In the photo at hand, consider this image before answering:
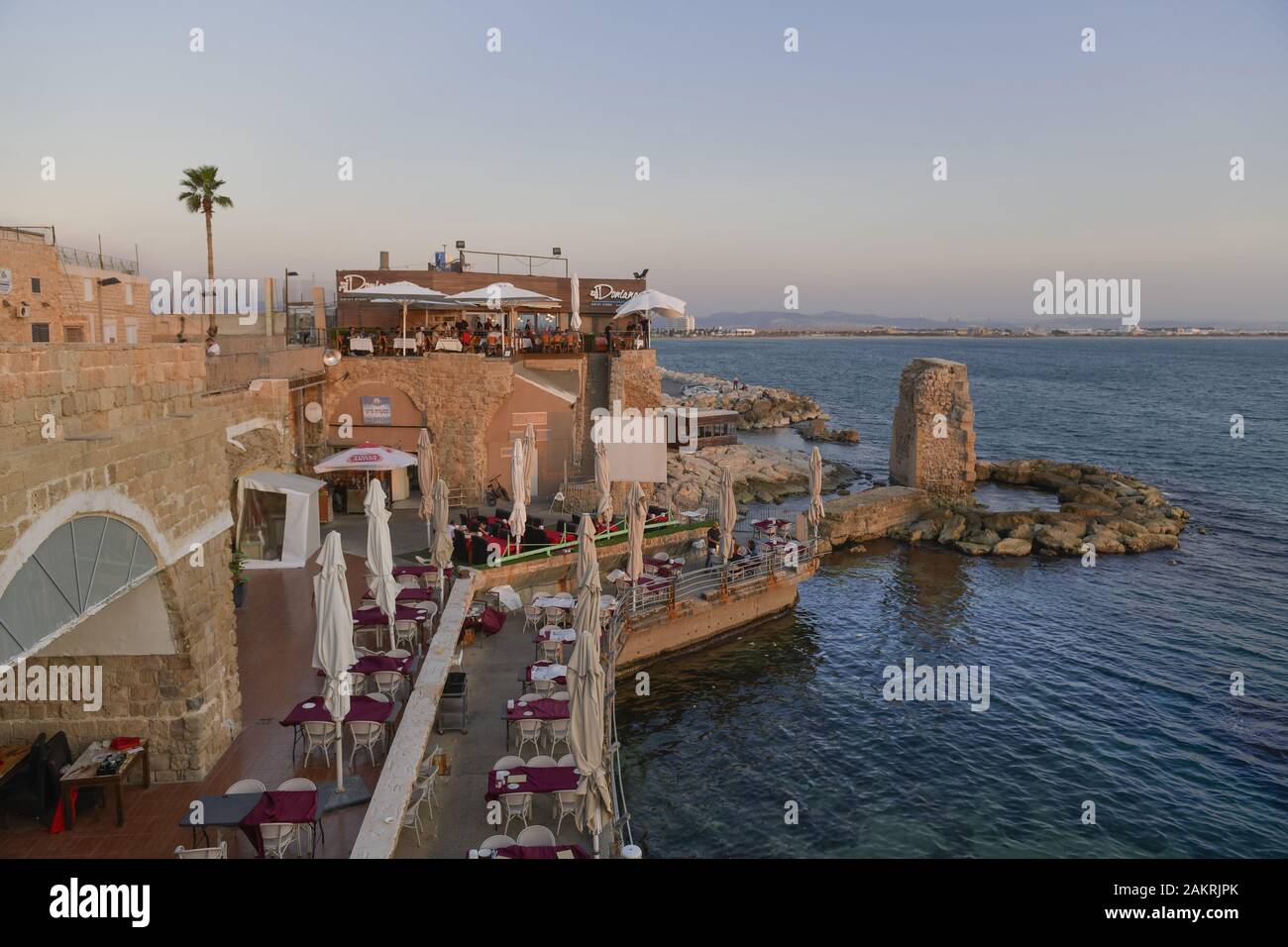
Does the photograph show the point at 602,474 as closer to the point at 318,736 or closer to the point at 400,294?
the point at 400,294

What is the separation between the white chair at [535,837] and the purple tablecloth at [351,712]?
2.45 meters

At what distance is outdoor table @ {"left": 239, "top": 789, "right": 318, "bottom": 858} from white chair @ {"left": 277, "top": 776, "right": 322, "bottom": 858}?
7cm

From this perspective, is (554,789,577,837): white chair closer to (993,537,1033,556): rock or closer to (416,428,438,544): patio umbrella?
(416,428,438,544): patio umbrella

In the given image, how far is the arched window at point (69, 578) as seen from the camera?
632 cm

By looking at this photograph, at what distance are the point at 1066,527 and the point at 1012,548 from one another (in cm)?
307

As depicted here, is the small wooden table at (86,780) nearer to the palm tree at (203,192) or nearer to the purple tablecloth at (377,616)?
the purple tablecloth at (377,616)

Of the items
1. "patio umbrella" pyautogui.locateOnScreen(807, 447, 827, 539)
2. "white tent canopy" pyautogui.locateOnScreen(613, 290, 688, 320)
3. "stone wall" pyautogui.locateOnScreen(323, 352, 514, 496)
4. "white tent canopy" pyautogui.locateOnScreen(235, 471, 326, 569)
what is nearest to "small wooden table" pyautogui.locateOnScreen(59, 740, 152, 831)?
"white tent canopy" pyautogui.locateOnScreen(235, 471, 326, 569)

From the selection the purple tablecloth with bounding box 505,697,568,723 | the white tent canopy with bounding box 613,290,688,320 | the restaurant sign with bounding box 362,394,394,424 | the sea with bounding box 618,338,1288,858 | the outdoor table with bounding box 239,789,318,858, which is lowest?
the sea with bounding box 618,338,1288,858

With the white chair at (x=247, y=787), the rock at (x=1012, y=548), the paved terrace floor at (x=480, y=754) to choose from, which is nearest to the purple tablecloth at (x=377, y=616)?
the paved terrace floor at (x=480, y=754)

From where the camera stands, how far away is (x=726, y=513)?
880 inches

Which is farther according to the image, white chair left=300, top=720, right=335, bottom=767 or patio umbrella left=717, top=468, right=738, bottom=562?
patio umbrella left=717, top=468, right=738, bottom=562

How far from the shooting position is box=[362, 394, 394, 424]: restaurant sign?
1048 inches
